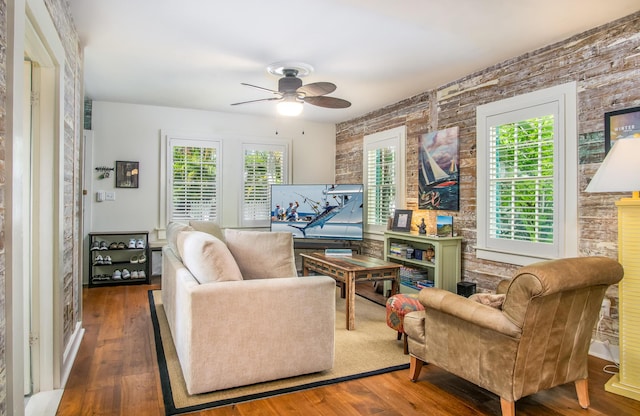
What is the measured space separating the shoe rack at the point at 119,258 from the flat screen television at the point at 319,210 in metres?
1.89

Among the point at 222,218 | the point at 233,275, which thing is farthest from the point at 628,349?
the point at 222,218

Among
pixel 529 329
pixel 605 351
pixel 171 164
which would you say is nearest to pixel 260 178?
pixel 171 164

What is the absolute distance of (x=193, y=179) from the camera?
6.17 metres

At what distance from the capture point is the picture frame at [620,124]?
9.71ft

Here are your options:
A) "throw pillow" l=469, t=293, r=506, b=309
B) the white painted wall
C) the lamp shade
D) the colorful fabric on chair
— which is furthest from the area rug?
the white painted wall

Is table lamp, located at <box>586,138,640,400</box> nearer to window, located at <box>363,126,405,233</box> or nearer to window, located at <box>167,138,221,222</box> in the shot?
window, located at <box>363,126,405,233</box>

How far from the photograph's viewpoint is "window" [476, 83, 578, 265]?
3414 mm

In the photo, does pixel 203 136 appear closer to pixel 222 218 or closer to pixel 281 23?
pixel 222 218

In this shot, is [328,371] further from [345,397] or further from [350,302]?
[350,302]

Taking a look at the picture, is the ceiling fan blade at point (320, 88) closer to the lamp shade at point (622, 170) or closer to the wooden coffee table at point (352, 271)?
the wooden coffee table at point (352, 271)

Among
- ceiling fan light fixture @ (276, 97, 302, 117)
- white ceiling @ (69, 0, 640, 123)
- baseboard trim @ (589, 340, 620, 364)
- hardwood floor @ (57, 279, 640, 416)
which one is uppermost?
white ceiling @ (69, 0, 640, 123)

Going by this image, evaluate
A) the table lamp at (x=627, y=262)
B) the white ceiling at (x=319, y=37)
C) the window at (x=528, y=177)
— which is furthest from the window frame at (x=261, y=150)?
the table lamp at (x=627, y=262)

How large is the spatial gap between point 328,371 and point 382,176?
140 inches

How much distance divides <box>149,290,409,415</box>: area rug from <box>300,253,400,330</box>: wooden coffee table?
242 mm
